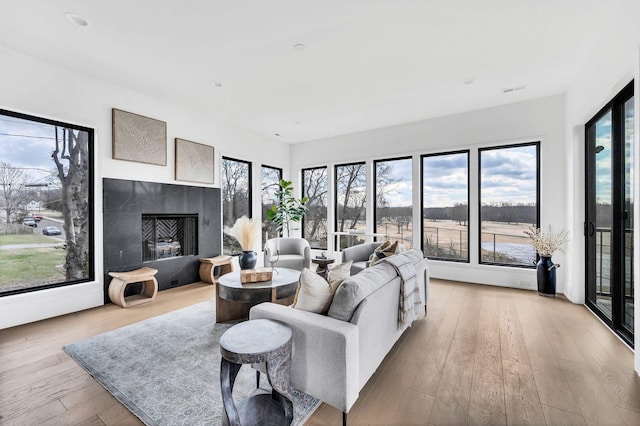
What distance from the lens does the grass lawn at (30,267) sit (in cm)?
318

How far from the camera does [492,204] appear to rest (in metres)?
4.92

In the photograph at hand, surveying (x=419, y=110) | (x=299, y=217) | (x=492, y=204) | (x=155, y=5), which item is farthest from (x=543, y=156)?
(x=155, y=5)

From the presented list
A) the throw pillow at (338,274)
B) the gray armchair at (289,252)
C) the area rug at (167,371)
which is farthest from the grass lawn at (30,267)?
the throw pillow at (338,274)

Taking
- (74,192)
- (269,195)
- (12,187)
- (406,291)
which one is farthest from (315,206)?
(12,187)

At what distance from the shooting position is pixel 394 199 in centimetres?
591

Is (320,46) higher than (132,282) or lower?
higher

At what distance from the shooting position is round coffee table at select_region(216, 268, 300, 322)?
2812 mm

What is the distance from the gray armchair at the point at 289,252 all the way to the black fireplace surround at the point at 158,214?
1.05m

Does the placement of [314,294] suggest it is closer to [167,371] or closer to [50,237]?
[167,371]

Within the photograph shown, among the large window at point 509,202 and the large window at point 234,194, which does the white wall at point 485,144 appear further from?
the large window at point 234,194

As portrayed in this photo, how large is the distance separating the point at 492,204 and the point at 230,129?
5025mm

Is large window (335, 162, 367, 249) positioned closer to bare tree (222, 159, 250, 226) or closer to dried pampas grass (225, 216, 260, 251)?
bare tree (222, 159, 250, 226)

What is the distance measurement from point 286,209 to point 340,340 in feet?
16.8

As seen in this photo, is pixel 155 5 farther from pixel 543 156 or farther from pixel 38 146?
pixel 543 156
